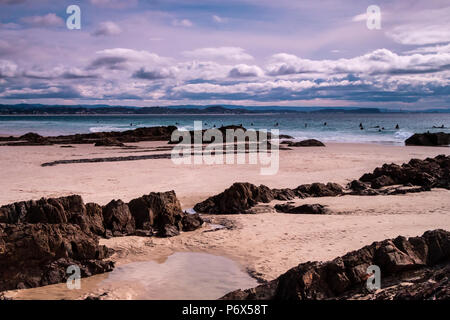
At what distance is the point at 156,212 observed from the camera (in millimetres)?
11289

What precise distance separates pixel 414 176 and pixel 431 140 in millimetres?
26108

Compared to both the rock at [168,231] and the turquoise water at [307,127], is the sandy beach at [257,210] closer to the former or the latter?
the rock at [168,231]

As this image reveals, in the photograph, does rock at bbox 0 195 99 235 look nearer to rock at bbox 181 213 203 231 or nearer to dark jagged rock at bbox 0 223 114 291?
dark jagged rock at bbox 0 223 114 291

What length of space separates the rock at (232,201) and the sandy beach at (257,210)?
1.38 feet

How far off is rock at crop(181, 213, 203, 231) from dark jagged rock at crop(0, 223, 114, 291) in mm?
3309

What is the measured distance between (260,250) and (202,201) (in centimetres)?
541

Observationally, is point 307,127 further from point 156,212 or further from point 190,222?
point 156,212

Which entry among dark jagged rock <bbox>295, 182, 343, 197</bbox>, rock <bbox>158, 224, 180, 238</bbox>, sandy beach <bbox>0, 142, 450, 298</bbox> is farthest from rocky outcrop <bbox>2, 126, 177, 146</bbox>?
rock <bbox>158, 224, 180, 238</bbox>

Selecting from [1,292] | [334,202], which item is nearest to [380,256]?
[1,292]

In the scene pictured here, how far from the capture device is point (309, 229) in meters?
10.8

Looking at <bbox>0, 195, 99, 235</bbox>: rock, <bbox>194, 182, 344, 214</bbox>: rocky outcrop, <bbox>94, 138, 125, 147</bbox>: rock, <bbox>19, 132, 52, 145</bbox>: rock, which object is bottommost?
<bbox>194, 182, 344, 214</bbox>: rocky outcrop

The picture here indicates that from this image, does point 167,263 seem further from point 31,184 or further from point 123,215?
point 31,184

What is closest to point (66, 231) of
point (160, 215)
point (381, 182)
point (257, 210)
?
point (160, 215)

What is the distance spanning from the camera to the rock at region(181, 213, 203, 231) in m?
11.2
